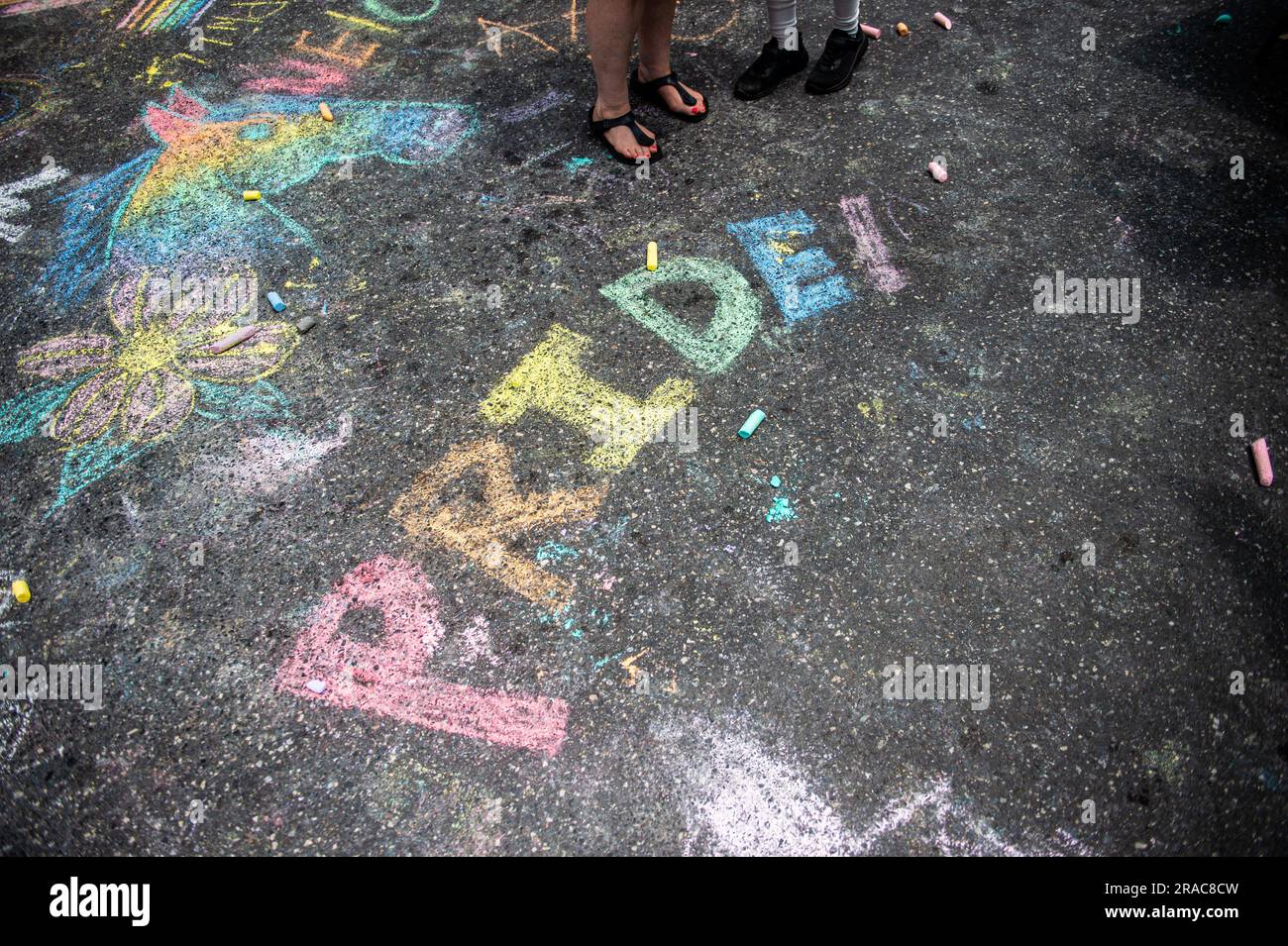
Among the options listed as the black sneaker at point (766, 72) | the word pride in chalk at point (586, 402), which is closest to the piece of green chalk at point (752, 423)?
the word pride in chalk at point (586, 402)

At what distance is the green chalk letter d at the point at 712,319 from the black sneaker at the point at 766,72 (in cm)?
131

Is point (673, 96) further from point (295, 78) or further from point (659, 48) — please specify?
point (295, 78)

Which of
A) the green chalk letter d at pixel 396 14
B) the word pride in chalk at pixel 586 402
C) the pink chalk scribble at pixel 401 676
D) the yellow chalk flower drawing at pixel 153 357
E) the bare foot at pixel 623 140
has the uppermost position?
the green chalk letter d at pixel 396 14

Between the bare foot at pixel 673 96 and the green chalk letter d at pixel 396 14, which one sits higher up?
the green chalk letter d at pixel 396 14

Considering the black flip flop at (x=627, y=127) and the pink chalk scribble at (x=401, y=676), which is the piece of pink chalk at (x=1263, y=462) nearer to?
the pink chalk scribble at (x=401, y=676)

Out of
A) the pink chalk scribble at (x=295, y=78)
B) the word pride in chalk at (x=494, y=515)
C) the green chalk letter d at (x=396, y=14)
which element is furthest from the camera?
the green chalk letter d at (x=396, y=14)

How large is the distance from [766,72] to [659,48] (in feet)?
1.97

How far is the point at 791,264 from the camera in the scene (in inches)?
131

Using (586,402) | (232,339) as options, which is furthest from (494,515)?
(232,339)

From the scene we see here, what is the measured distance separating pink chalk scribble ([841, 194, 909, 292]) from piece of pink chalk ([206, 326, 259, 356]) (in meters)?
2.56

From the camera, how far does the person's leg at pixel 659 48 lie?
368cm

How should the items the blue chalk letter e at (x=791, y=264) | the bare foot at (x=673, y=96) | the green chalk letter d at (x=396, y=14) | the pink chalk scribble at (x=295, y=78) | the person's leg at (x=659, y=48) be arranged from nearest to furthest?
the blue chalk letter e at (x=791, y=264) → the person's leg at (x=659, y=48) → the bare foot at (x=673, y=96) → the pink chalk scribble at (x=295, y=78) → the green chalk letter d at (x=396, y=14)
